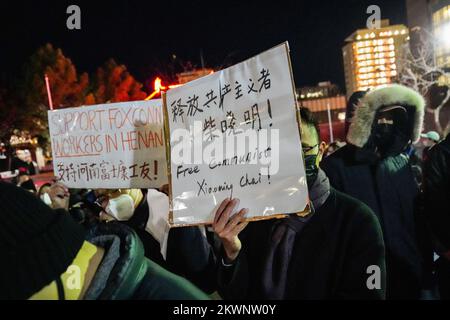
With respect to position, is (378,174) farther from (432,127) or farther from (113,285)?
(432,127)

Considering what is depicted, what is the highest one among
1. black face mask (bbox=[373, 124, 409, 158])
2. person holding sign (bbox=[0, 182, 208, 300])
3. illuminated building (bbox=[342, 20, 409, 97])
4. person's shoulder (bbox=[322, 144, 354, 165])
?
illuminated building (bbox=[342, 20, 409, 97])

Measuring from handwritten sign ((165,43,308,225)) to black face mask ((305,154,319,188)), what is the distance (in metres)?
0.32

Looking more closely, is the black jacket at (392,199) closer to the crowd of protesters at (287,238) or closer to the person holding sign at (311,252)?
the crowd of protesters at (287,238)

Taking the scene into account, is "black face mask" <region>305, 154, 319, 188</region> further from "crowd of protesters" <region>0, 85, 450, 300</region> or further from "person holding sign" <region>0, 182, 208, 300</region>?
"person holding sign" <region>0, 182, 208, 300</region>

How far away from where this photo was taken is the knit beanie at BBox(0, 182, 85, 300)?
2.93ft

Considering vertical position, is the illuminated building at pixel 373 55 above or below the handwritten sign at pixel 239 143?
above

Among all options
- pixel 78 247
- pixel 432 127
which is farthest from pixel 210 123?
pixel 432 127

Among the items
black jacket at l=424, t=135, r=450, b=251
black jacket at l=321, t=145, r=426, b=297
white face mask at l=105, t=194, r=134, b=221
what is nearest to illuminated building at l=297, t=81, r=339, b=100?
black jacket at l=321, t=145, r=426, b=297

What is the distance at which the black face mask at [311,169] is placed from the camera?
185 centimetres

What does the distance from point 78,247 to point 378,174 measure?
2336mm

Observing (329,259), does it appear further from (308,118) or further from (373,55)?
(373,55)

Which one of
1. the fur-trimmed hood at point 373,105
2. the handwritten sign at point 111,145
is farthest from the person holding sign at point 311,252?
the fur-trimmed hood at point 373,105

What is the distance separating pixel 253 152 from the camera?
1633 mm

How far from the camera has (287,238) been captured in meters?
1.80
